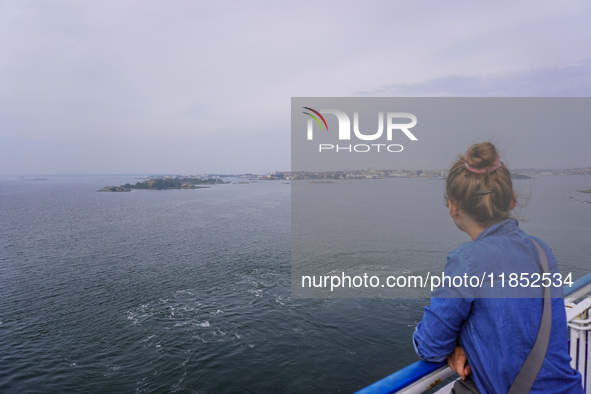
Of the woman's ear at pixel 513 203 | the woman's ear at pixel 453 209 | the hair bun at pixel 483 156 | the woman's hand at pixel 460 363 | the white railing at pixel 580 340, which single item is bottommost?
the white railing at pixel 580 340

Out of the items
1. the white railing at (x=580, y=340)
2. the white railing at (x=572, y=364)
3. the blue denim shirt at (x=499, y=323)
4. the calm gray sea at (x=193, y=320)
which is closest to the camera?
the blue denim shirt at (x=499, y=323)

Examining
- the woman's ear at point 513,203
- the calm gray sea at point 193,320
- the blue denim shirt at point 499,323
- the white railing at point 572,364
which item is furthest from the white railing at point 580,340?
the woman's ear at point 513,203

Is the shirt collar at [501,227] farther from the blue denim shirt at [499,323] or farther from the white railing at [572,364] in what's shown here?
the white railing at [572,364]

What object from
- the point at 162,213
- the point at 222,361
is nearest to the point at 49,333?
the point at 222,361

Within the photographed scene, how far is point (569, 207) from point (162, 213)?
68.9 metres

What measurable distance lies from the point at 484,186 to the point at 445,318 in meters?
0.60

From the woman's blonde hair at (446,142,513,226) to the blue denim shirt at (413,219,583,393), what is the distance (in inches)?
3.2

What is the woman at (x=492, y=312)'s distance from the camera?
1.38m

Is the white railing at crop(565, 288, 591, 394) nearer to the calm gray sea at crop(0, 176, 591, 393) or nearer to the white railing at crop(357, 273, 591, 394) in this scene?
the white railing at crop(357, 273, 591, 394)

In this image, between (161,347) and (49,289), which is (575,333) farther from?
(49,289)

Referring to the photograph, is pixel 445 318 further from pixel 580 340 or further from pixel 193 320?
pixel 193 320

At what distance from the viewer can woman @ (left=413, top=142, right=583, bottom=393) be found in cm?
138

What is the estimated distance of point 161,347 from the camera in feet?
61.4

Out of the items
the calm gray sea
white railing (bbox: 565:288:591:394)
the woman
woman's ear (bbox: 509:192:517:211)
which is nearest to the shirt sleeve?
the woman
